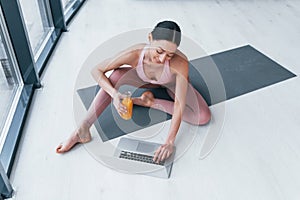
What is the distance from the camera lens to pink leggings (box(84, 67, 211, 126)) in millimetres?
1547

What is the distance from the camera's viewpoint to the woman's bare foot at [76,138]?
4.75 ft

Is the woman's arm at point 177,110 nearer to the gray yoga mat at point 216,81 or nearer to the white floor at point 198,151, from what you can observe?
the white floor at point 198,151

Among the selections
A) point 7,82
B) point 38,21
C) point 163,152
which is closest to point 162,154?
point 163,152

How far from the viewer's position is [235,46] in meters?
2.36

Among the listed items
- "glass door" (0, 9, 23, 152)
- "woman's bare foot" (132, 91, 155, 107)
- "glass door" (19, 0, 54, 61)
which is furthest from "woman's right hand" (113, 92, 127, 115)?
"glass door" (19, 0, 54, 61)

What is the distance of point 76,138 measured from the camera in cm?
147

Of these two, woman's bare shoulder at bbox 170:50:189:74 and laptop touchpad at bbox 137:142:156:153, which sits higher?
woman's bare shoulder at bbox 170:50:189:74

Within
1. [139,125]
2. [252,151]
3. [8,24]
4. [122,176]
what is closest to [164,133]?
[139,125]

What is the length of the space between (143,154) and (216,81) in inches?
30.5

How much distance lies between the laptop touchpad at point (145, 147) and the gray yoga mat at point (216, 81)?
12 cm

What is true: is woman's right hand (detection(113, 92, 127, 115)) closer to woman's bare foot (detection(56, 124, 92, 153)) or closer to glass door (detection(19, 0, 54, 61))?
woman's bare foot (detection(56, 124, 92, 153))

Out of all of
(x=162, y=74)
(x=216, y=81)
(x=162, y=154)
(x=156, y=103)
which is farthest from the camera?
(x=216, y=81)

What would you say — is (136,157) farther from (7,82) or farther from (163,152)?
(7,82)

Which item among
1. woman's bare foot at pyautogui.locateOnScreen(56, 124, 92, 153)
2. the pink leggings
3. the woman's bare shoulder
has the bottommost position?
woman's bare foot at pyautogui.locateOnScreen(56, 124, 92, 153)
